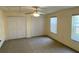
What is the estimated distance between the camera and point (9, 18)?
2619mm

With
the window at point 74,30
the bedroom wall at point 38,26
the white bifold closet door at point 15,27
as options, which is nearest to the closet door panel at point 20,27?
the white bifold closet door at point 15,27

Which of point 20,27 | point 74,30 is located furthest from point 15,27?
point 74,30

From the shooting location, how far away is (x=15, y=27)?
2.72m

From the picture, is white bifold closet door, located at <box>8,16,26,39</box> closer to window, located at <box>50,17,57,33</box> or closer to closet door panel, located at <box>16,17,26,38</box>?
closet door panel, located at <box>16,17,26,38</box>

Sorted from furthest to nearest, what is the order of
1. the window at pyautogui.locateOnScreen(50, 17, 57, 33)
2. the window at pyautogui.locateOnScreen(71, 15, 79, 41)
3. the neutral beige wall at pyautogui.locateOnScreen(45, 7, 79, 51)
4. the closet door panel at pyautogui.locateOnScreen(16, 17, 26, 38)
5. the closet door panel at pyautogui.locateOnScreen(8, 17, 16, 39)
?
the neutral beige wall at pyautogui.locateOnScreen(45, 7, 79, 51), the window at pyautogui.locateOnScreen(71, 15, 79, 41), the window at pyautogui.locateOnScreen(50, 17, 57, 33), the closet door panel at pyautogui.locateOnScreen(16, 17, 26, 38), the closet door panel at pyautogui.locateOnScreen(8, 17, 16, 39)

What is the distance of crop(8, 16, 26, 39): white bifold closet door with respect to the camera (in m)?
2.51


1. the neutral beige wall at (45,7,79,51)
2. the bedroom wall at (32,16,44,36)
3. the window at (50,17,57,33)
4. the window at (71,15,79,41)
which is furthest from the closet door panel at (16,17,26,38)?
the window at (71,15,79,41)

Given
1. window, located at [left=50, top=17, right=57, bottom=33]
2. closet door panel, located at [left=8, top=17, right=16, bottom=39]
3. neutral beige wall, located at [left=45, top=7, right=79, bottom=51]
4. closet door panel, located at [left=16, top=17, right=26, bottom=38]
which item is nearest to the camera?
closet door panel, located at [left=8, top=17, right=16, bottom=39]

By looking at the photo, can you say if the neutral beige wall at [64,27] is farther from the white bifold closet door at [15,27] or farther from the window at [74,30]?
the white bifold closet door at [15,27]
